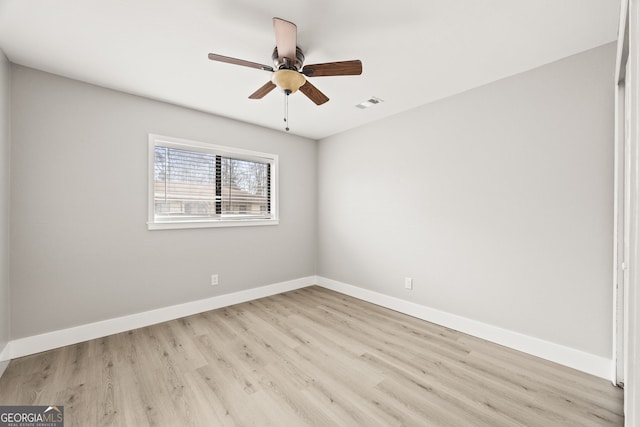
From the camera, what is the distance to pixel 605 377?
1.97m

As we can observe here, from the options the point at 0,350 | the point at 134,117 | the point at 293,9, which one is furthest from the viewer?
the point at 134,117

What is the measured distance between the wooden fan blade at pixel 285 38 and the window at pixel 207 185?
190 centimetres

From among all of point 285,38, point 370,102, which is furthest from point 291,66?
point 370,102

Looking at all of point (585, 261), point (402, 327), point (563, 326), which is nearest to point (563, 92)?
point (585, 261)

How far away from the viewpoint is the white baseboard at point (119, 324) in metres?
2.27

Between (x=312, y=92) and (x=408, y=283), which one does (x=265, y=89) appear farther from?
(x=408, y=283)

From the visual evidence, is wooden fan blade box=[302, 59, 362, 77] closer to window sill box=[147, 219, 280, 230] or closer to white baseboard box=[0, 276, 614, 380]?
window sill box=[147, 219, 280, 230]

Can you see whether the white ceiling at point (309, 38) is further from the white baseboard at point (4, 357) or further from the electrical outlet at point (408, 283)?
the white baseboard at point (4, 357)

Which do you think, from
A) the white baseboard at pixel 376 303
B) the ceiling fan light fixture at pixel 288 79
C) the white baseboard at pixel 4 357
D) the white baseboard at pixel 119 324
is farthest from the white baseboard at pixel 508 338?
the white baseboard at pixel 4 357

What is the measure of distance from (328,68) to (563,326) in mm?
2720

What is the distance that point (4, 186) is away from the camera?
214 centimetres

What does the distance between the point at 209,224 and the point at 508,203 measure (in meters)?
3.22

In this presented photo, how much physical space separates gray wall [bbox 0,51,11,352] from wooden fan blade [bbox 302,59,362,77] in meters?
2.35

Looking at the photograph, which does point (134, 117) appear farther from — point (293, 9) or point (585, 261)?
point (585, 261)
